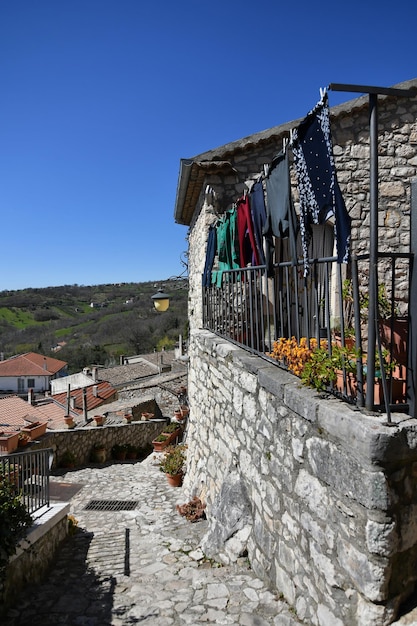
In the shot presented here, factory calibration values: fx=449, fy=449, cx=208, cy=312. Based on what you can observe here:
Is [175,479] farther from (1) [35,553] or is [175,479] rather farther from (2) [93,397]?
(2) [93,397]

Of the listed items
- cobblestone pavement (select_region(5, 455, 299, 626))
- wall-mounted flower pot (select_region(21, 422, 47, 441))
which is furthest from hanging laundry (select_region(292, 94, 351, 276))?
wall-mounted flower pot (select_region(21, 422, 47, 441))

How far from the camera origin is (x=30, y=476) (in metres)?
5.67

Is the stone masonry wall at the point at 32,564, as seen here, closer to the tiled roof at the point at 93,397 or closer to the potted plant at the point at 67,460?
the potted plant at the point at 67,460

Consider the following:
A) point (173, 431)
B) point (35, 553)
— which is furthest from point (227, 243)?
point (173, 431)

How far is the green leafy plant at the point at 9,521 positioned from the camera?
4.20 metres

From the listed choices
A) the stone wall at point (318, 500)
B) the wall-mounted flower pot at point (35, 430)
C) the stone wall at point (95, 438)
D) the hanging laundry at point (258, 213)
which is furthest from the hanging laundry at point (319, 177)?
the stone wall at point (95, 438)

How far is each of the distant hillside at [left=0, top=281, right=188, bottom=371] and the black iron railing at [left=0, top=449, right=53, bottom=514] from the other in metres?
31.4

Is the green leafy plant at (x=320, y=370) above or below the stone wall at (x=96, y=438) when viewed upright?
above

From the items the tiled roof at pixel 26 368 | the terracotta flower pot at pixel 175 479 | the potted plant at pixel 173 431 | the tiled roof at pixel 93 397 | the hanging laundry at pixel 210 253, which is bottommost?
the tiled roof at pixel 26 368

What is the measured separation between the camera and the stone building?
7.09ft

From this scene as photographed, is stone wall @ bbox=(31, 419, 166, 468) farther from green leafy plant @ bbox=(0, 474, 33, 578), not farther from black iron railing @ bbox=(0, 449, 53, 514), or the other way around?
green leafy plant @ bbox=(0, 474, 33, 578)

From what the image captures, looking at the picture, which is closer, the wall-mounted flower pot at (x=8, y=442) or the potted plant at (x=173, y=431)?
the wall-mounted flower pot at (x=8, y=442)

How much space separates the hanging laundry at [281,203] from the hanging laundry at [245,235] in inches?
25.2

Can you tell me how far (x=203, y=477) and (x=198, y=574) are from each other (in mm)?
2063
